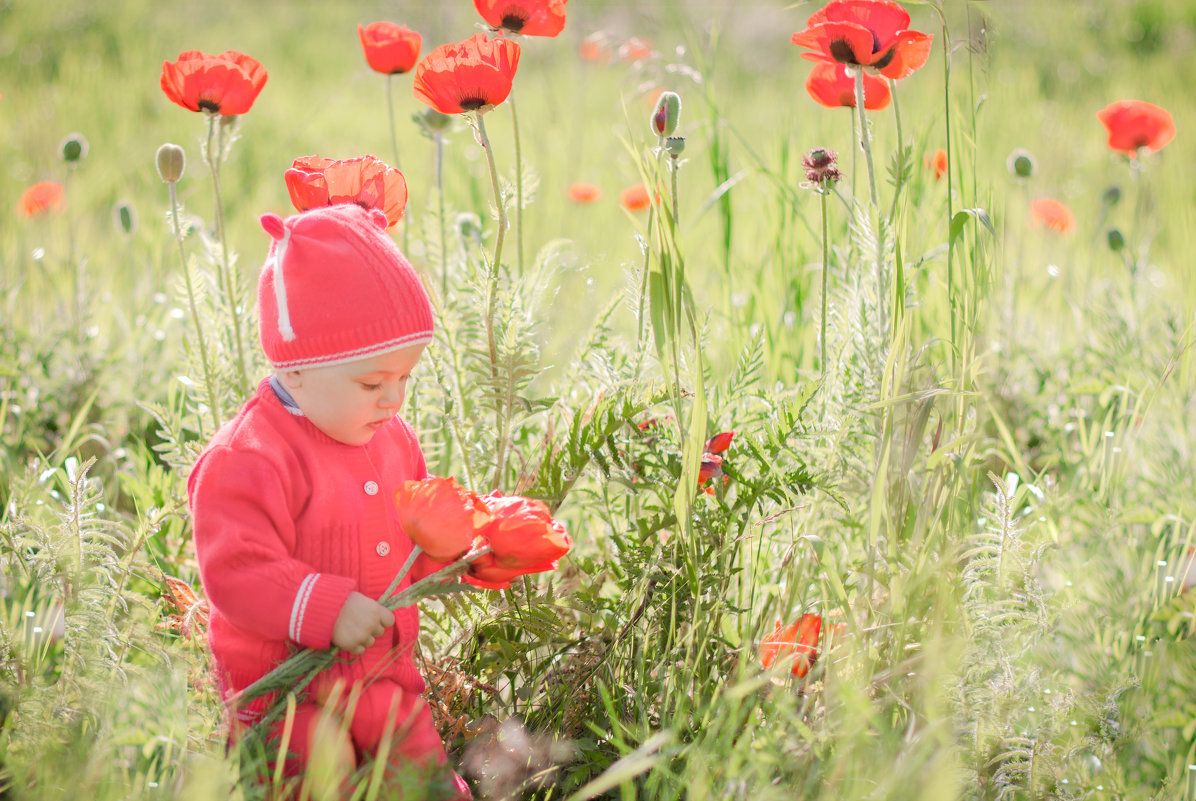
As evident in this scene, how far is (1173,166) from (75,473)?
4035 millimetres

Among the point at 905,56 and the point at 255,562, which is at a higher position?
the point at 905,56

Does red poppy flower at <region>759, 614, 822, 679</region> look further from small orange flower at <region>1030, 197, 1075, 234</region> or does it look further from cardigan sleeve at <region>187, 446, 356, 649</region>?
small orange flower at <region>1030, 197, 1075, 234</region>

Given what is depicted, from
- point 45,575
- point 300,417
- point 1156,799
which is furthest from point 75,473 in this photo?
point 1156,799

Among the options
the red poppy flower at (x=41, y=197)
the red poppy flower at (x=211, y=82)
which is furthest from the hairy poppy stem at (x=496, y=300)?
the red poppy flower at (x=41, y=197)

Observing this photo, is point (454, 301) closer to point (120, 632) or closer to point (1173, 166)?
point (120, 632)

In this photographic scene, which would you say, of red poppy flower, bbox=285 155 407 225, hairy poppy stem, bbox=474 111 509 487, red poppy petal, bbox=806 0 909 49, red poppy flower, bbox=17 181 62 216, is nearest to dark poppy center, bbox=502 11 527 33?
hairy poppy stem, bbox=474 111 509 487

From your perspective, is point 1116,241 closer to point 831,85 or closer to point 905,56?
point 831,85

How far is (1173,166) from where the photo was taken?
3779 millimetres

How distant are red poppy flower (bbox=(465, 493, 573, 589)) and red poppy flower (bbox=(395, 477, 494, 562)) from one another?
3 cm

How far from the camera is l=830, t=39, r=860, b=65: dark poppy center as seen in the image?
113 cm

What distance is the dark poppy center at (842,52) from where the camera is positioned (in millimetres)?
1135

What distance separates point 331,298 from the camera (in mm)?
969

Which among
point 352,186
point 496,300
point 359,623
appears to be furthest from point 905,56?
point 359,623

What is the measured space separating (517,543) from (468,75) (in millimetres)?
541
